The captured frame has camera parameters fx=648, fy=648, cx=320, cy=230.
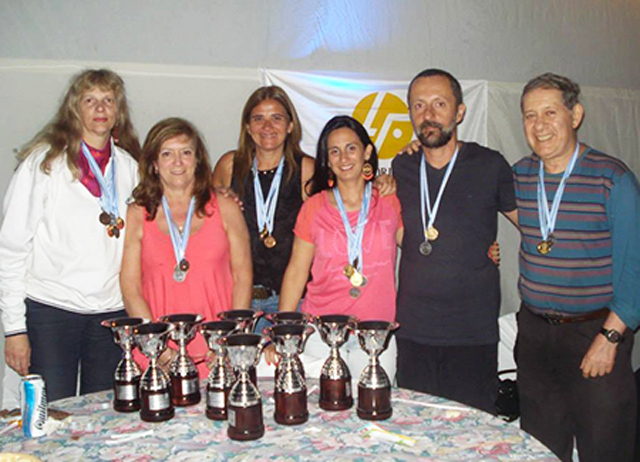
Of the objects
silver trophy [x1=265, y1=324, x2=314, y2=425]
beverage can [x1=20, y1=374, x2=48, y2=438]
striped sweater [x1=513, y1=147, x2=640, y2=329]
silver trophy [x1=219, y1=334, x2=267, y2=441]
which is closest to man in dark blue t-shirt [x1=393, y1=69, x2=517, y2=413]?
striped sweater [x1=513, y1=147, x2=640, y2=329]

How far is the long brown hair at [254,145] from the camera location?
3.31 m

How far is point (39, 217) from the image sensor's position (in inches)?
108

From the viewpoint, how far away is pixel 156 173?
288 centimetres

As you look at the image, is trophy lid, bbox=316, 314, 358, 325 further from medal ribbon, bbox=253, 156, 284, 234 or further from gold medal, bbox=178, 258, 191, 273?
medal ribbon, bbox=253, 156, 284, 234

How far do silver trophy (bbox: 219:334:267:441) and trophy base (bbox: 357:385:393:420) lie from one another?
32cm

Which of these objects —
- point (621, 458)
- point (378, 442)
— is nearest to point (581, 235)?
point (621, 458)

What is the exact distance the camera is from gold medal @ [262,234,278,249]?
3.23 metres

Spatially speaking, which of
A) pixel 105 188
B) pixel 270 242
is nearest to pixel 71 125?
pixel 105 188

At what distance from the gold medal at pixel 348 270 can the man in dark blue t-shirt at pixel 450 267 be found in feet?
0.97

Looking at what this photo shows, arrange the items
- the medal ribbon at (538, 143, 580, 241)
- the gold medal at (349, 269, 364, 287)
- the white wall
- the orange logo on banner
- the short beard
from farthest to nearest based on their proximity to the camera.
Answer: the orange logo on banner < the white wall < the short beard < the gold medal at (349, 269, 364, 287) < the medal ribbon at (538, 143, 580, 241)

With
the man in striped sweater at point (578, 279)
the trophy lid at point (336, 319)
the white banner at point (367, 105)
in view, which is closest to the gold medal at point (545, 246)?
the man in striped sweater at point (578, 279)

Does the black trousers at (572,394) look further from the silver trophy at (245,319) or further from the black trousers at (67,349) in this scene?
the black trousers at (67,349)

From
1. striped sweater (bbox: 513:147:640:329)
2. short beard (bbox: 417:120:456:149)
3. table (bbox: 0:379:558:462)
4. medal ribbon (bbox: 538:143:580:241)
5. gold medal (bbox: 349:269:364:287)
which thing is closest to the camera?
table (bbox: 0:379:558:462)

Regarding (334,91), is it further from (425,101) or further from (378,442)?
(378,442)
